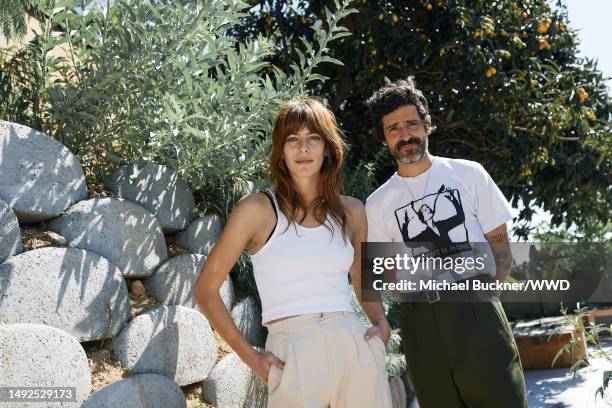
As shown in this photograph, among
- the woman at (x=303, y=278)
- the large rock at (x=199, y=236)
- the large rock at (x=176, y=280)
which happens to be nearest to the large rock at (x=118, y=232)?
the large rock at (x=176, y=280)

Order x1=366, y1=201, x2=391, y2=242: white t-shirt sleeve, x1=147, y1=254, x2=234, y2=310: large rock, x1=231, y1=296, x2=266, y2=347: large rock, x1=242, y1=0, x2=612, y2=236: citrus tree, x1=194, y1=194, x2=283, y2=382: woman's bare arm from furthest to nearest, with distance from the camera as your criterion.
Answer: x1=242, y1=0, x2=612, y2=236: citrus tree, x1=231, y1=296, x2=266, y2=347: large rock, x1=147, y1=254, x2=234, y2=310: large rock, x1=366, y1=201, x2=391, y2=242: white t-shirt sleeve, x1=194, y1=194, x2=283, y2=382: woman's bare arm

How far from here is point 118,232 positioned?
334 cm

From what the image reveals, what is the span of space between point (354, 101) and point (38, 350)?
4.83 meters

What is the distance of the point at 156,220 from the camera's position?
3.57 metres

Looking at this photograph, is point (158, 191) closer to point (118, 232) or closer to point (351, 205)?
point (118, 232)

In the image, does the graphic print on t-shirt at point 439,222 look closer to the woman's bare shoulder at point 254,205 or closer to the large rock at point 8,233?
the woman's bare shoulder at point 254,205

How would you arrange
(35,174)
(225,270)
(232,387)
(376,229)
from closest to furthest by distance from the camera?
(225,270) < (376,229) < (35,174) < (232,387)

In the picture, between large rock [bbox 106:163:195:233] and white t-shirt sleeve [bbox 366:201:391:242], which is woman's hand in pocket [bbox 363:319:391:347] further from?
large rock [bbox 106:163:195:233]

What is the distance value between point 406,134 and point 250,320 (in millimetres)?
1431

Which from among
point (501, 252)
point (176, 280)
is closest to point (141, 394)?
point (176, 280)

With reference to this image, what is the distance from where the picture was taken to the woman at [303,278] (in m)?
2.33

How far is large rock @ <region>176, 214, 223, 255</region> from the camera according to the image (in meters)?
3.77

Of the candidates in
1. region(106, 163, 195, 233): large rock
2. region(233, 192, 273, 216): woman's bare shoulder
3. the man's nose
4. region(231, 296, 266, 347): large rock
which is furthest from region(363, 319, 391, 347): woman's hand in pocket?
region(106, 163, 195, 233): large rock

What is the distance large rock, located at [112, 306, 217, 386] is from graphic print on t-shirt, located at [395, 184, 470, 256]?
115cm
